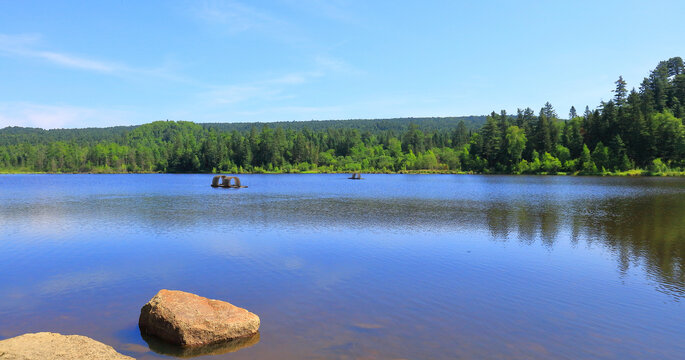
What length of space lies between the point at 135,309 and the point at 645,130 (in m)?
135

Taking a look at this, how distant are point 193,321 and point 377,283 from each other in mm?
6318

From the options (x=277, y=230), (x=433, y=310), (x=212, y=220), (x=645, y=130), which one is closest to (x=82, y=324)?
(x=433, y=310)

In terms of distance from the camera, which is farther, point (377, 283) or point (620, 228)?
point (620, 228)

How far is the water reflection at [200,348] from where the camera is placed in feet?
27.7

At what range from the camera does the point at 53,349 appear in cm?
741

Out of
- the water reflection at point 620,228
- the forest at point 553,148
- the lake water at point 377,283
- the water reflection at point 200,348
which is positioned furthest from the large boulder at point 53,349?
the forest at point 553,148

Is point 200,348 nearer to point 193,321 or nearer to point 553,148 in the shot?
point 193,321

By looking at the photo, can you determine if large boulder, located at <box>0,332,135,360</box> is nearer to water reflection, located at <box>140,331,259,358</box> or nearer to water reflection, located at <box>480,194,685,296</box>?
water reflection, located at <box>140,331,259,358</box>

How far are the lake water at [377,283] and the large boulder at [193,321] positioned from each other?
32 centimetres

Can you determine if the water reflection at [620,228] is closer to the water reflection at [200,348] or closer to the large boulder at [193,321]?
the water reflection at [200,348]

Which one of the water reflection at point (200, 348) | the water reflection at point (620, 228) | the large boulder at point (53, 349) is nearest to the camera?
the large boulder at point (53, 349)

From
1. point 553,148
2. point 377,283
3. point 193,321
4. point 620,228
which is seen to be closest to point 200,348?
point 193,321

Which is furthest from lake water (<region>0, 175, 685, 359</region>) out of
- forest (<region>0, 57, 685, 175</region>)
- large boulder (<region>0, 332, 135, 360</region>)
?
forest (<region>0, 57, 685, 175</region>)

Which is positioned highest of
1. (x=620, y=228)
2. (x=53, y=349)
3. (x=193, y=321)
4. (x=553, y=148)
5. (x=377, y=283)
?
(x=553, y=148)
